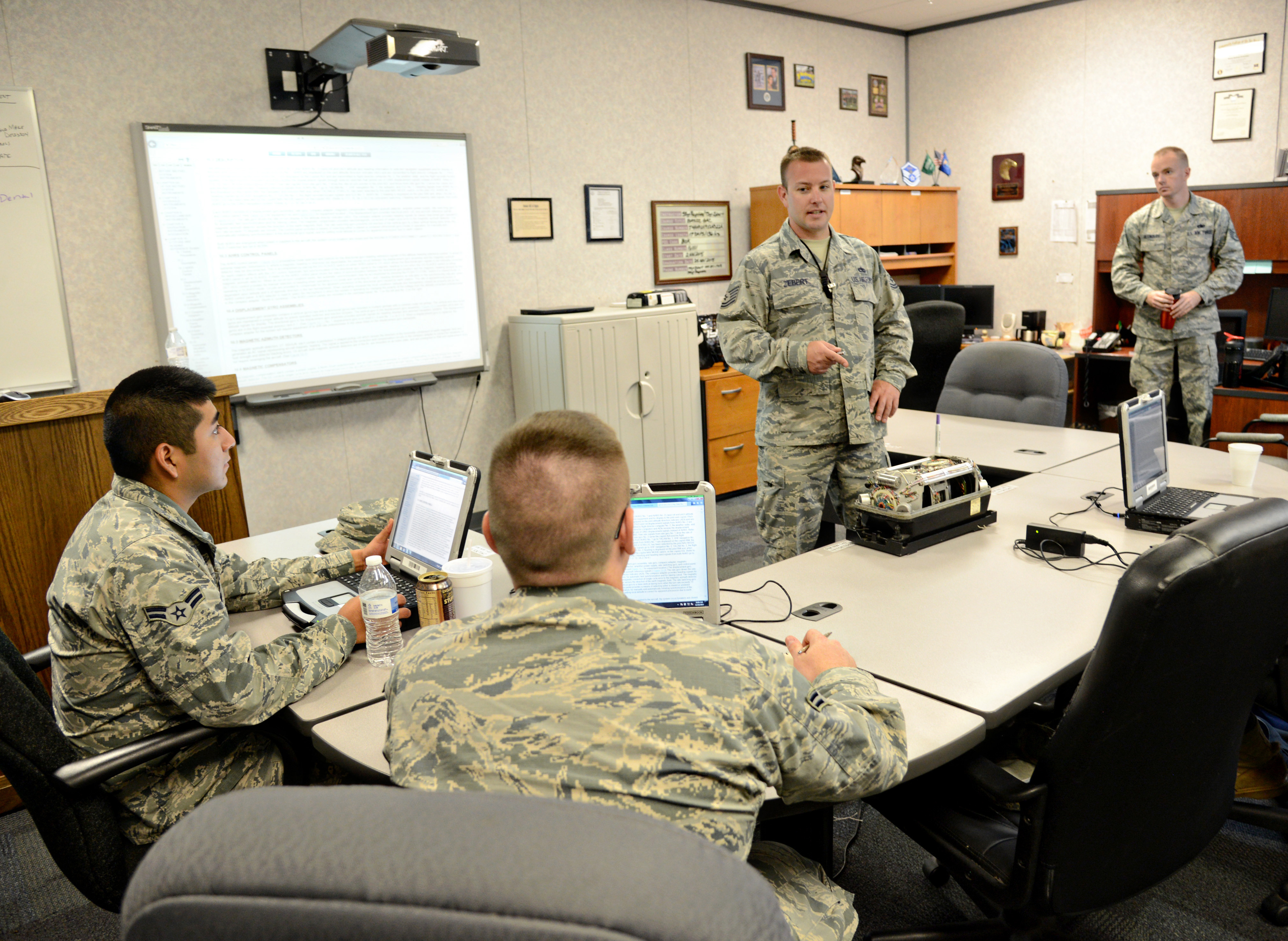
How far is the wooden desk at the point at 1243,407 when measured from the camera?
14.6 feet

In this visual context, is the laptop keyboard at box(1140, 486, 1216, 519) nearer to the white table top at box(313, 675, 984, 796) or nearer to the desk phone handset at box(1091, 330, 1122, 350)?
the white table top at box(313, 675, 984, 796)

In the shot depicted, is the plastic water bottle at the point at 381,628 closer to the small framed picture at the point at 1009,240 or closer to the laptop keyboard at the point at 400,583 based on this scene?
the laptop keyboard at the point at 400,583

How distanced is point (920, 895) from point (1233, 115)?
534 centimetres

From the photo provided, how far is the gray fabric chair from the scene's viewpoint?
3336mm

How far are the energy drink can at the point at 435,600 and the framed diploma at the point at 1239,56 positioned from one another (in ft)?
18.9

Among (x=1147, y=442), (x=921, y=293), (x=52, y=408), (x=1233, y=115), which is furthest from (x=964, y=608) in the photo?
(x=1233, y=115)

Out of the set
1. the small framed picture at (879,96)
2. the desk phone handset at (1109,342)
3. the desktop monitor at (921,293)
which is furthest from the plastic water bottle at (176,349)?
the small framed picture at (879,96)

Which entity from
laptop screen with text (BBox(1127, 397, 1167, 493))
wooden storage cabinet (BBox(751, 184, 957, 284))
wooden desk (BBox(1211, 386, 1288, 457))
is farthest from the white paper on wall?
laptop screen with text (BBox(1127, 397, 1167, 493))

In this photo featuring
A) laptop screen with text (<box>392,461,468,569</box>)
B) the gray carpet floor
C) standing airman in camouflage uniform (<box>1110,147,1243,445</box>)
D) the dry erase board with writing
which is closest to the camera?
the gray carpet floor

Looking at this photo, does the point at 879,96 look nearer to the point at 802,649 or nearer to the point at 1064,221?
the point at 1064,221

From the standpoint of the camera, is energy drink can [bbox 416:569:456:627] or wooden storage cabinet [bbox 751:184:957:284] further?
wooden storage cabinet [bbox 751:184:957:284]

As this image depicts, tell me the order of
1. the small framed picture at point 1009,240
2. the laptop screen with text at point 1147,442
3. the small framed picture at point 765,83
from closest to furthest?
1. the laptop screen with text at point 1147,442
2. the small framed picture at point 765,83
3. the small framed picture at point 1009,240

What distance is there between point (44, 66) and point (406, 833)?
392 centimetres

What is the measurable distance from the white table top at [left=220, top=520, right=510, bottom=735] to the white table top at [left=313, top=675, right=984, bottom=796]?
0.04m
